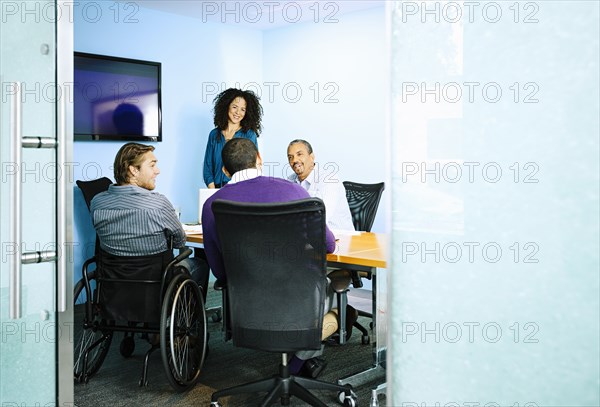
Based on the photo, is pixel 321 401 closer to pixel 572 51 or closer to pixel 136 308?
pixel 136 308

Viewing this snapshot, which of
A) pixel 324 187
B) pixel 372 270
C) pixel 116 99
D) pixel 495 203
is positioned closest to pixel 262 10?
pixel 116 99

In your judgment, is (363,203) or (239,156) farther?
(363,203)

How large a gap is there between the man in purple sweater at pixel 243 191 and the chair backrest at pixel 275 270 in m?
0.24

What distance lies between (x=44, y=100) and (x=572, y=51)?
151cm

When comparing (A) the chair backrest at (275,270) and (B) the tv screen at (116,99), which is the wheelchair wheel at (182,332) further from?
(B) the tv screen at (116,99)

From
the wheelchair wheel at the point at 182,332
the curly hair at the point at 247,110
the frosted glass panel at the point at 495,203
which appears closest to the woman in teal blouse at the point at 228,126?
the curly hair at the point at 247,110

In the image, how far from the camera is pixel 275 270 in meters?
2.70

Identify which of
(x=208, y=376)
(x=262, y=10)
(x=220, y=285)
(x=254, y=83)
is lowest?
(x=208, y=376)

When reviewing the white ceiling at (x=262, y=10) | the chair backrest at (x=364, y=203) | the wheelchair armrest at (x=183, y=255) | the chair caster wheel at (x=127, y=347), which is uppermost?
the white ceiling at (x=262, y=10)

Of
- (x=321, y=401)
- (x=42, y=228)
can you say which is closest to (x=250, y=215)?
(x=42, y=228)

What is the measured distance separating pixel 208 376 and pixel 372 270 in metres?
1.06

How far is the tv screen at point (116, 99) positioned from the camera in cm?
546

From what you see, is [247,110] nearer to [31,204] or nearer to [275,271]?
[275,271]

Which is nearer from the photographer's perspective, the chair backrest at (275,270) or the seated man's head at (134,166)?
the chair backrest at (275,270)
